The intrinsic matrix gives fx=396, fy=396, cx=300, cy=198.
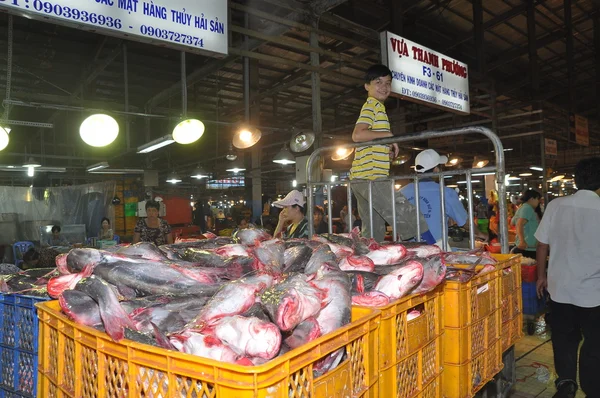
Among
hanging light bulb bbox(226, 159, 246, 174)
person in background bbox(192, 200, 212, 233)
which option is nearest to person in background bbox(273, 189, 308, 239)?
hanging light bulb bbox(226, 159, 246, 174)

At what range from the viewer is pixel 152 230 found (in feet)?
23.5

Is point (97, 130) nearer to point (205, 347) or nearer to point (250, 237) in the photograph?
point (250, 237)

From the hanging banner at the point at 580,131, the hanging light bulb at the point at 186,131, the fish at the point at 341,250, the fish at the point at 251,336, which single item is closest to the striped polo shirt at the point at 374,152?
the fish at the point at 341,250

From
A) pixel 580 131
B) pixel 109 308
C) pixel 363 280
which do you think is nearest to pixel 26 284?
pixel 109 308

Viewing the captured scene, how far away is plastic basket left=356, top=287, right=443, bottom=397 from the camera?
5.38ft

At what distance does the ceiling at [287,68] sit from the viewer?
7.83m

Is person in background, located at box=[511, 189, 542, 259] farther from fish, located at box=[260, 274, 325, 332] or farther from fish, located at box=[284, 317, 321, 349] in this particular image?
fish, located at box=[284, 317, 321, 349]

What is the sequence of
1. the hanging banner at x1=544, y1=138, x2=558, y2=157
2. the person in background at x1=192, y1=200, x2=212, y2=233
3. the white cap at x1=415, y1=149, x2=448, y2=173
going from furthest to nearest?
the person in background at x1=192, y1=200, x2=212, y2=233
the hanging banner at x1=544, y1=138, x2=558, y2=157
the white cap at x1=415, y1=149, x2=448, y2=173

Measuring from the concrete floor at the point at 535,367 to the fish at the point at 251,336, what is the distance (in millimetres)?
3499

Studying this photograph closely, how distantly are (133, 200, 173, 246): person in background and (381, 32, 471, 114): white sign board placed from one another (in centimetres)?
483

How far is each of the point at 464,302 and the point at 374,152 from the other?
1.95 meters

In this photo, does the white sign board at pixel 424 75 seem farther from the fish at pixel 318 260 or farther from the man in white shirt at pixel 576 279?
the fish at pixel 318 260

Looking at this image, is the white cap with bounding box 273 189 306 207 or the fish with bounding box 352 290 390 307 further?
the white cap with bounding box 273 189 306 207

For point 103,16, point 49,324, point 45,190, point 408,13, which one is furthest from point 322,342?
point 45,190
